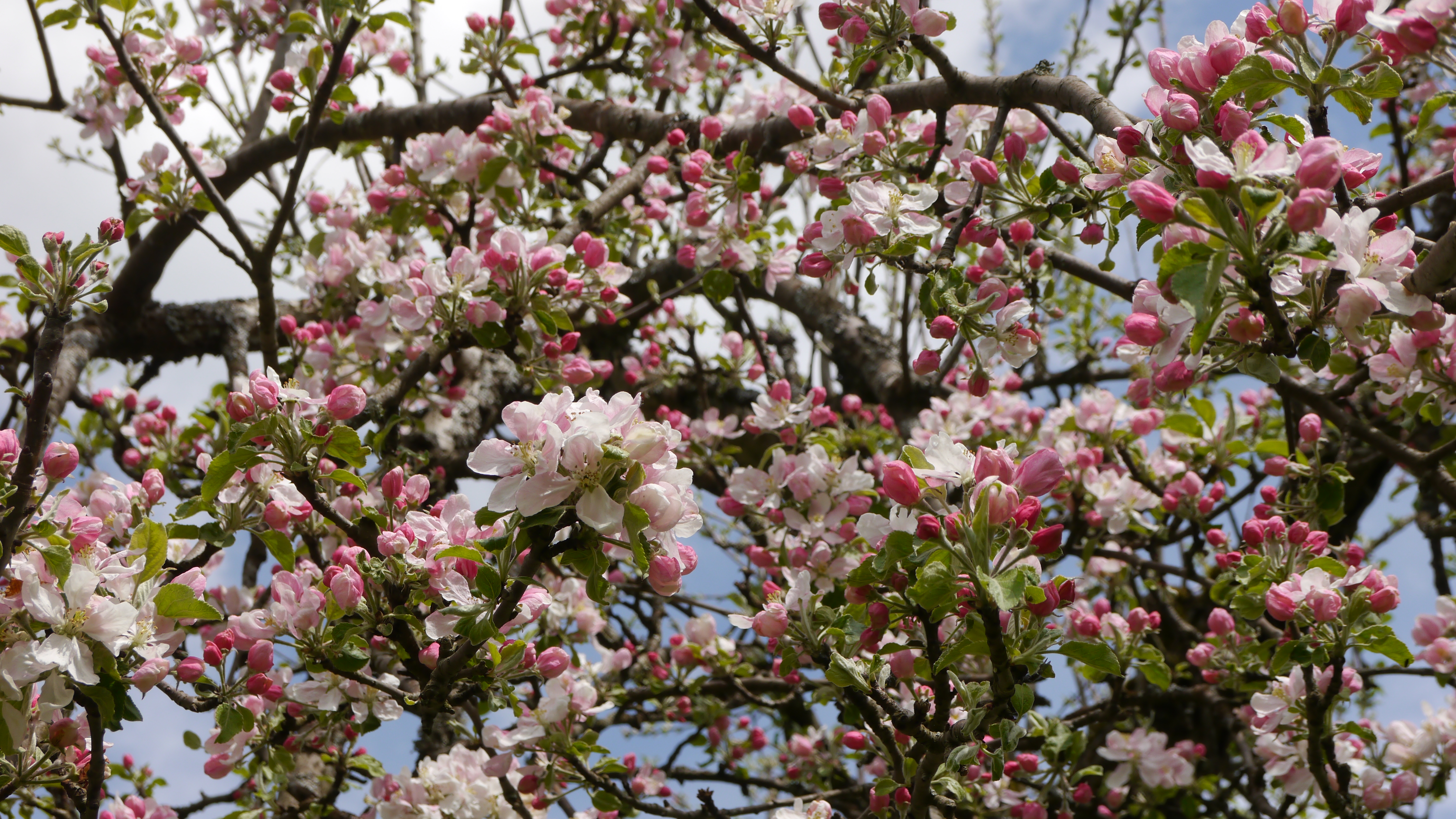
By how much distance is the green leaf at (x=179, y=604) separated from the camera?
127 cm

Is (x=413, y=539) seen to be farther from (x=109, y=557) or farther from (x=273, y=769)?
(x=273, y=769)

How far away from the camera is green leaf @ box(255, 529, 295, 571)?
1.53 m

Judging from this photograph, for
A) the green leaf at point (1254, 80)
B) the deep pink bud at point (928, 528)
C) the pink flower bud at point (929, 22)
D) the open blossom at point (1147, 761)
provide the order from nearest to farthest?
the deep pink bud at point (928, 528), the green leaf at point (1254, 80), the pink flower bud at point (929, 22), the open blossom at point (1147, 761)

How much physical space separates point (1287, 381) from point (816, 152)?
1038mm

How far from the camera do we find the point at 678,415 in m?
2.72

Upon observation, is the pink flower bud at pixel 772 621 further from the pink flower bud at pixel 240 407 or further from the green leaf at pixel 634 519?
the pink flower bud at pixel 240 407

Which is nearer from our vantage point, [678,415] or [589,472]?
[589,472]

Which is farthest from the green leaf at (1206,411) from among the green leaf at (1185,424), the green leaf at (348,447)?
the green leaf at (348,447)

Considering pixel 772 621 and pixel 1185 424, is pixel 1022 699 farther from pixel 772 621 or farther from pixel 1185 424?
pixel 1185 424

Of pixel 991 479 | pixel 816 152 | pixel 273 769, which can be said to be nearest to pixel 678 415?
pixel 816 152

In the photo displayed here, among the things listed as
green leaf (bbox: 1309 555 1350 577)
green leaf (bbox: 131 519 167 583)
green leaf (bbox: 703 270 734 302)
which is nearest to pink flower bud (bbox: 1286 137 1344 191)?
green leaf (bbox: 1309 555 1350 577)

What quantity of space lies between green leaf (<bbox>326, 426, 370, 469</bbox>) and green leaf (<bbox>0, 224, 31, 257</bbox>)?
0.46 m

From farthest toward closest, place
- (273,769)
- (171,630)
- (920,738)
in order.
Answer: (273,769) → (171,630) → (920,738)

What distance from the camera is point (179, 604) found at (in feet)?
4.21
